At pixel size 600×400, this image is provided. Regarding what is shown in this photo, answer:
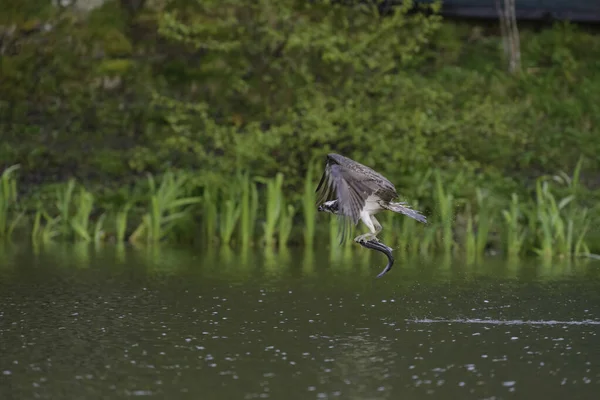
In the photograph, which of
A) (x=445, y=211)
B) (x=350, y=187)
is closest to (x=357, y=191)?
(x=350, y=187)

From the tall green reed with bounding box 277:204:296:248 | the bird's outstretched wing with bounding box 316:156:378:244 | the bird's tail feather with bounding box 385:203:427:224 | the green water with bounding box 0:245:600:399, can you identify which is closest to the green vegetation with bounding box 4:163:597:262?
the tall green reed with bounding box 277:204:296:248

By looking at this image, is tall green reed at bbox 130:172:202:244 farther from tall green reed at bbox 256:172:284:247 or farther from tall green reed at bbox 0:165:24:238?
tall green reed at bbox 0:165:24:238

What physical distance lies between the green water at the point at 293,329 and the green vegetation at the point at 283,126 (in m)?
1.74

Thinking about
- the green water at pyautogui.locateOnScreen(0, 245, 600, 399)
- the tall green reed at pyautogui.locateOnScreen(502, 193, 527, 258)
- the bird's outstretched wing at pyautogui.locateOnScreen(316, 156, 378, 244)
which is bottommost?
the green water at pyautogui.locateOnScreen(0, 245, 600, 399)

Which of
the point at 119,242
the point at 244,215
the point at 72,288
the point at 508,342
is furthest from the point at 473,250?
the point at 508,342

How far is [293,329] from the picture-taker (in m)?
9.96

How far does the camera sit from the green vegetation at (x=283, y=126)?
650 inches

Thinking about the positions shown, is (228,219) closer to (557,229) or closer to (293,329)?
(557,229)

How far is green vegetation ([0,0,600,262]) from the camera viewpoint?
54.1ft

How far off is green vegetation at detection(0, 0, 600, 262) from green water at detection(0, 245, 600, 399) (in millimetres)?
1743

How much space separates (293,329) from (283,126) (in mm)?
7731

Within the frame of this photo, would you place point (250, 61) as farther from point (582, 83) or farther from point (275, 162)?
point (582, 83)

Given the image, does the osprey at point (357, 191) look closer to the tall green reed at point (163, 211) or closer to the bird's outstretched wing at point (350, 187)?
the bird's outstretched wing at point (350, 187)

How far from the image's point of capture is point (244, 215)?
16203 mm
